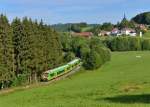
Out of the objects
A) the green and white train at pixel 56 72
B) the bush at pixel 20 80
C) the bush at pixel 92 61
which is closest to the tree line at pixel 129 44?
the bush at pixel 92 61

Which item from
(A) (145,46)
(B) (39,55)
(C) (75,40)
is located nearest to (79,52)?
(C) (75,40)

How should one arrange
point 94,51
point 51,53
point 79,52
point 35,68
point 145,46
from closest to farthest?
point 35,68 → point 51,53 → point 94,51 → point 79,52 → point 145,46

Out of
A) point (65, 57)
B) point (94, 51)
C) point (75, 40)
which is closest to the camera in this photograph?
point (94, 51)

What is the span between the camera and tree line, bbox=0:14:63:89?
239 ft

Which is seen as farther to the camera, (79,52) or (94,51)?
(79,52)

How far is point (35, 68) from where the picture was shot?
84562 millimetres

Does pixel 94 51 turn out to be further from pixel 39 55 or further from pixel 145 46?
pixel 145 46

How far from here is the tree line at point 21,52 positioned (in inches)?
2869

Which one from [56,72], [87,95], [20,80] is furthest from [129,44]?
[87,95]

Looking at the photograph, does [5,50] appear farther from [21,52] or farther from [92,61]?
[92,61]

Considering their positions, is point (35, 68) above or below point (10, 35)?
below

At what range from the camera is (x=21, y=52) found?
78750 millimetres

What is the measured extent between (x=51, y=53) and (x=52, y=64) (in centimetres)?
255

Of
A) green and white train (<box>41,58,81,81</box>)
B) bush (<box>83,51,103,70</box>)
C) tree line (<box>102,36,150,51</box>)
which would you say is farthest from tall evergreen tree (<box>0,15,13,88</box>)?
tree line (<box>102,36,150,51</box>)
